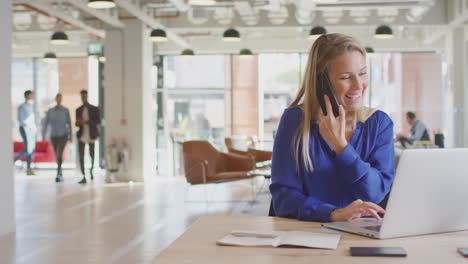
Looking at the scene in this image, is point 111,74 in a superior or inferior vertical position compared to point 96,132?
superior

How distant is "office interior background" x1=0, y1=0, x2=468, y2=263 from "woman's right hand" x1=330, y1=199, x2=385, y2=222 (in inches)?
142

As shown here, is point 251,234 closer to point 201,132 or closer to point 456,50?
point 456,50

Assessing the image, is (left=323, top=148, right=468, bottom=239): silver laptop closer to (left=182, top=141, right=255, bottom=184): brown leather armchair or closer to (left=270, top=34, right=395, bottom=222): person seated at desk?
(left=270, top=34, right=395, bottom=222): person seated at desk

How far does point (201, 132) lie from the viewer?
54.2ft

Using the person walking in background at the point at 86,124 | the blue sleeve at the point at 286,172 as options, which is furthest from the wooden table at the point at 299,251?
the person walking in background at the point at 86,124

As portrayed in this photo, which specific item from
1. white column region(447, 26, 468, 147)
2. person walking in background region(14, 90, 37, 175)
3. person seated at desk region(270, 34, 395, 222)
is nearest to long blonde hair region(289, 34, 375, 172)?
person seated at desk region(270, 34, 395, 222)

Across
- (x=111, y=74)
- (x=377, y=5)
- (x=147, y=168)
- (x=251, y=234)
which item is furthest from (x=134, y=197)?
(x=251, y=234)

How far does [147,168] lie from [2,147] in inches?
253

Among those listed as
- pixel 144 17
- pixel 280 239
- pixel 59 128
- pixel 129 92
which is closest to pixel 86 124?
pixel 59 128

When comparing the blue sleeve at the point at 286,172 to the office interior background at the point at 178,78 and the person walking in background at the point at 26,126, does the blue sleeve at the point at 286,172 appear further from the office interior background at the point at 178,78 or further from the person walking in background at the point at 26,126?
the person walking in background at the point at 26,126

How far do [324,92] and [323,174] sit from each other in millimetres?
302

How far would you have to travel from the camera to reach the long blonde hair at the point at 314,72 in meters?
2.20

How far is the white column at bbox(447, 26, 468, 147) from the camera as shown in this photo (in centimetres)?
1274

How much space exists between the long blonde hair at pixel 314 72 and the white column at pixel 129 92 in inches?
430
